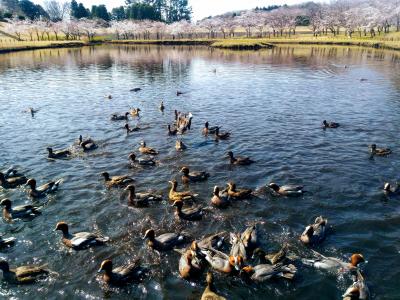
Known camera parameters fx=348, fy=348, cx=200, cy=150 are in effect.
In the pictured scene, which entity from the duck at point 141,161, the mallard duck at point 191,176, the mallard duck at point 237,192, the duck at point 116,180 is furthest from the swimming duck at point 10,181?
the mallard duck at point 237,192

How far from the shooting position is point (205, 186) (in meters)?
23.4

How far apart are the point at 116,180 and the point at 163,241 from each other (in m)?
7.65

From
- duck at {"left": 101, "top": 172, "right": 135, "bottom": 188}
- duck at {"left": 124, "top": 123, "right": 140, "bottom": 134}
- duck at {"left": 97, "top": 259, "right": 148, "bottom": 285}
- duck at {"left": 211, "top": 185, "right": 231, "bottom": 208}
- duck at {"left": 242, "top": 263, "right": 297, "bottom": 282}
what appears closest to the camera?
duck at {"left": 242, "top": 263, "right": 297, "bottom": 282}

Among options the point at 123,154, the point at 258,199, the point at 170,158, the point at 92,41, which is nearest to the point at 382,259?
the point at 258,199

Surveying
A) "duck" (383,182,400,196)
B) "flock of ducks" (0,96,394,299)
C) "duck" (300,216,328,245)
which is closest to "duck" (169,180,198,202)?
"flock of ducks" (0,96,394,299)

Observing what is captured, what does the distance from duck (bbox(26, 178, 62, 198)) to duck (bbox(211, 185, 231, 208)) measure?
1041cm

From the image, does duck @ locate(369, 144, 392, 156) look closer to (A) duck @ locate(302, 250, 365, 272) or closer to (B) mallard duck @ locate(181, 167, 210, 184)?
(B) mallard duck @ locate(181, 167, 210, 184)

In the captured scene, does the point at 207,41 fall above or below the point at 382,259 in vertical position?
above

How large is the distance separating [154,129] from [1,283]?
22.5 m

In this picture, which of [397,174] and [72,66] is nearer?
[397,174]

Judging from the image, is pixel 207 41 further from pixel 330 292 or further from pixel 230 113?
pixel 330 292

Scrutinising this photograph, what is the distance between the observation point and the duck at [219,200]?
20594 millimetres

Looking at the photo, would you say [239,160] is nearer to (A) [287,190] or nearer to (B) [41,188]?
(A) [287,190]

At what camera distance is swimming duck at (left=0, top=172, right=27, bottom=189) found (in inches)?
905
